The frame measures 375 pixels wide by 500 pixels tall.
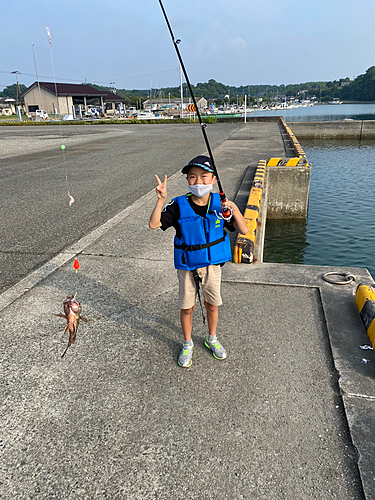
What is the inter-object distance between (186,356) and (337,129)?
3773cm

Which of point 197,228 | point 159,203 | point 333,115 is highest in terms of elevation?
point 159,203

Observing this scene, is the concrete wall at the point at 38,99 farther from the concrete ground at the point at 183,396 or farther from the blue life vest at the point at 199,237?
the blue life vest at the point at 199,237

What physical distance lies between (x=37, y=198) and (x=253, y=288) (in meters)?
6.81

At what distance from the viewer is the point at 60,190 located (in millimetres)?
10133

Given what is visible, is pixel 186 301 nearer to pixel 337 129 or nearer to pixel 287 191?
pixel 287 191

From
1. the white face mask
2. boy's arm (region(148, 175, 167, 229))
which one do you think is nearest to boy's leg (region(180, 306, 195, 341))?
boy's arm (region(148, 175, 167, 229))

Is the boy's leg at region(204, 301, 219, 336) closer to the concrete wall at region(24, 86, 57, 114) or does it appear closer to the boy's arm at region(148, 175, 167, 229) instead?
the boy's arm at region(148, 175, 167, 229)

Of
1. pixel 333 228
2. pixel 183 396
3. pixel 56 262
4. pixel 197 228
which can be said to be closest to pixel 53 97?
pixel 333 228

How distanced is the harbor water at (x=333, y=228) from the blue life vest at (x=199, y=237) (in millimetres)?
6462

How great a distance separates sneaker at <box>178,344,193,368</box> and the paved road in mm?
2731

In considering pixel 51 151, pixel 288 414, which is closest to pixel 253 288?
pixel 288 414

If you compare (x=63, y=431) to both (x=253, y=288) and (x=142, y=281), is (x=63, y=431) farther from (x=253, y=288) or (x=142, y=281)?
(x=253, y=288)

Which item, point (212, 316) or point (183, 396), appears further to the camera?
point (212, 316)

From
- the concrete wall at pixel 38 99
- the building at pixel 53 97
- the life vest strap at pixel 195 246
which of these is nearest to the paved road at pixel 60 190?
the life vest strap at pixel 195 246
